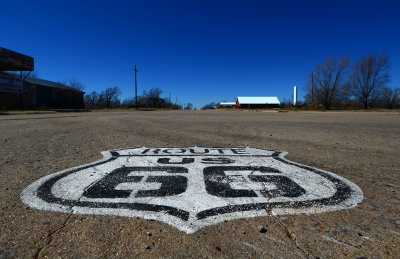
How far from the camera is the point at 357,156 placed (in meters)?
3.09

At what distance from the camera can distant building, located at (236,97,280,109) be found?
84125mm

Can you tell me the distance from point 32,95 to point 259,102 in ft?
256

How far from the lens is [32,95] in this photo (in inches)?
1193

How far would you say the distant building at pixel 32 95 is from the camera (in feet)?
83.3

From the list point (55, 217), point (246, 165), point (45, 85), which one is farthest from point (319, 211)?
point (45, 85)

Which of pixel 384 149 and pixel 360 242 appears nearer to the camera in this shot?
pixel 360 242

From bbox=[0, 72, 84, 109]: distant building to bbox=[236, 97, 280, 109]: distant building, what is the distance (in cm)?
6407

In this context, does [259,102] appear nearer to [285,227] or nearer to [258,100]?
[258,100]

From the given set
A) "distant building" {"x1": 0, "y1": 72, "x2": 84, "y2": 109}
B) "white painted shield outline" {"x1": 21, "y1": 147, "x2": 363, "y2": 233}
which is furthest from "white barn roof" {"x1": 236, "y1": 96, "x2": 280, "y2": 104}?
"white painted shield outline" {"x1": 21, "y1": 147, "x2": 363, "y2": 233}

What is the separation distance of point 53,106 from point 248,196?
43.2 meters

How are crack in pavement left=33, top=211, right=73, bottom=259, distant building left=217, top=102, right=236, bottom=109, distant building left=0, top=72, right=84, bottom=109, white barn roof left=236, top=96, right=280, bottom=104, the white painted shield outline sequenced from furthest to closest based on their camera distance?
distant building left=217, top=102, right=236, bottom=109 < white barn roof left=236, top=96, right=280, bottom=104 < distant building left=0, top=72, right=84, bottom=109 < the white painted shield outline < crack in pavement left=33, top=211, right=73, bottom=259

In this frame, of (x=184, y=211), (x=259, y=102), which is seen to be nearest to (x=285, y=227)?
(x=184, y=211)

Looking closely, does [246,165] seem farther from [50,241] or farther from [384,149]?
[384,149]

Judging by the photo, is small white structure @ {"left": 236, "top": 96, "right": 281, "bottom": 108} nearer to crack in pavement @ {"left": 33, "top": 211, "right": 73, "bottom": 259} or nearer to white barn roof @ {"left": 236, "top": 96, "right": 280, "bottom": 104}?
white barn roof @ {"left": 236, "top": 96, "right": 280, "bottom": 104}
